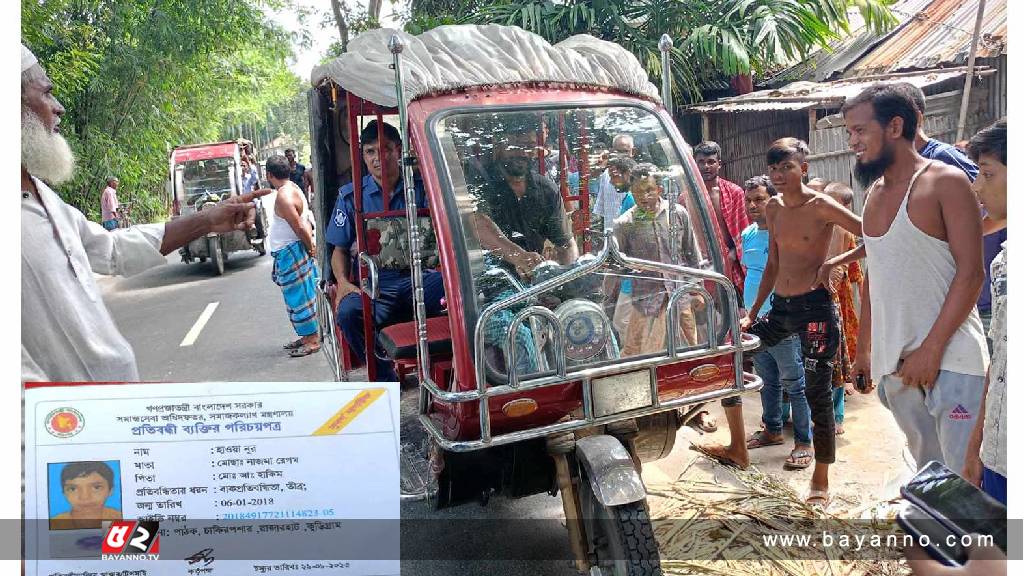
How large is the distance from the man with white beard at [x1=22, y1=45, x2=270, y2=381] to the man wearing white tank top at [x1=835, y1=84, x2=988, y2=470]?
2.46 meters

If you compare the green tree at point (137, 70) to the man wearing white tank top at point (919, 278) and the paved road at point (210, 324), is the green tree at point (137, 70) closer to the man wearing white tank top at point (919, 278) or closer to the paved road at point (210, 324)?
the paved road at point (210, 324)

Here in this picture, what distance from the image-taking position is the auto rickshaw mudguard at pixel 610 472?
2.52 m

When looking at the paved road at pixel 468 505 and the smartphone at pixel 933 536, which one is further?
the paved road at pixel 468 505

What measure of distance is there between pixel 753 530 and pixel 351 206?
8.78 ft

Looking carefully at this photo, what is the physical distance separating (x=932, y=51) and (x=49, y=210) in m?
9.41

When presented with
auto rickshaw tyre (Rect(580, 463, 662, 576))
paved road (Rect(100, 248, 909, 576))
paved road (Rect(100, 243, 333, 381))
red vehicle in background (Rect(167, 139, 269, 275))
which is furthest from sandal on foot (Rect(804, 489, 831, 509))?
red vehicle in background (Rect(167, 139, 269, 275))

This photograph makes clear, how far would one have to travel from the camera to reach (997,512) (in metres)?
1.51

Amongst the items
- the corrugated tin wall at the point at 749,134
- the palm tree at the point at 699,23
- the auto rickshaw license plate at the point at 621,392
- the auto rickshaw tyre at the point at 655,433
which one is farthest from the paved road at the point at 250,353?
the corrugated tin wall at the point at 749,134

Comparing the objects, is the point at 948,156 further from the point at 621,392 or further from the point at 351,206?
the point at 351,206

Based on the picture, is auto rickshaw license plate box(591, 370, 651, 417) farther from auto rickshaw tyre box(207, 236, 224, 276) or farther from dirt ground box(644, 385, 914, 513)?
auto rickshaw tyre box(207, 236, 224, 276)

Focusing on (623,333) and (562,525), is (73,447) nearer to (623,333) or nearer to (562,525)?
(623,333)

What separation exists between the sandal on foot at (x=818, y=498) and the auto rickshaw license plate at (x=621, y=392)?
1387mm

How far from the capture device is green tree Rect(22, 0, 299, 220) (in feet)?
50.0

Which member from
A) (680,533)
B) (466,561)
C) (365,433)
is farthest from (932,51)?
(365,433)
